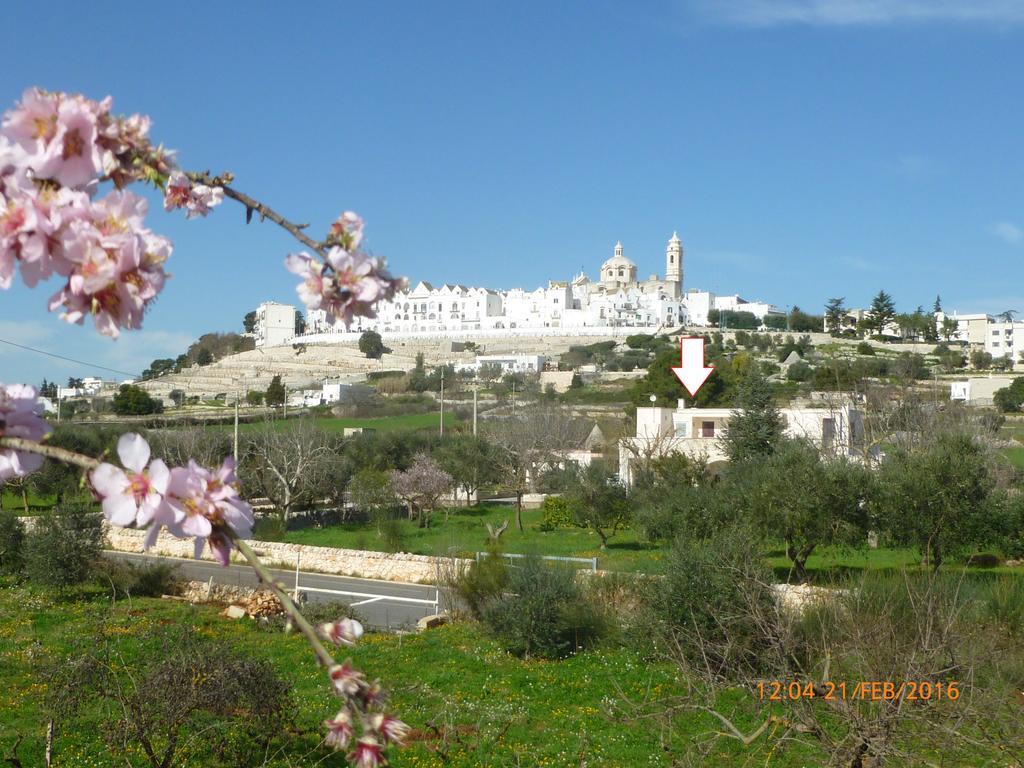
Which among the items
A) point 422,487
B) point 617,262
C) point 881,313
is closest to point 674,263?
point 617,262

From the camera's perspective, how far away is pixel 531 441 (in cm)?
3709

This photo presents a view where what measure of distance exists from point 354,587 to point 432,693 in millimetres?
8243

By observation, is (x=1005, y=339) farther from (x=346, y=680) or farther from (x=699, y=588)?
(x=346, y=680)

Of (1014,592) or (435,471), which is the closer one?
(1014,592)

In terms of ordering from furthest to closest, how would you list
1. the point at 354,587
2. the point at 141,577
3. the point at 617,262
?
the point at 617,262 → the point at 354,587 → the point at 141,577

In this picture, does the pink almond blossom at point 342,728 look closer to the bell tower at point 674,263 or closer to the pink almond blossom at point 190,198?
the pink almond blossom at point 190,198

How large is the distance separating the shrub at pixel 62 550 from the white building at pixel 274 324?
94180 mm

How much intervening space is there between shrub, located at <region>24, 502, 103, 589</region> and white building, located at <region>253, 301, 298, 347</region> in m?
94.2

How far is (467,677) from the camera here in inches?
407

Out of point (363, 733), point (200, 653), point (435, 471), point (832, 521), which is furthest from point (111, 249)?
point (435, 471)

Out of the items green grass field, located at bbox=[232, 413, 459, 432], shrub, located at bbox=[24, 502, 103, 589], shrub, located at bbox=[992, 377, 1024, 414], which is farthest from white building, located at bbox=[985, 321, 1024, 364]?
shrub, located at bbox=[24, 502, 103, 589]

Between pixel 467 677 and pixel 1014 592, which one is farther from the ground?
pixel 1014 592

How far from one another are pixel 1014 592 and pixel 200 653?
9530 mm

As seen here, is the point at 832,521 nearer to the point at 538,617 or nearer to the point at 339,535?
the point at 538,617
